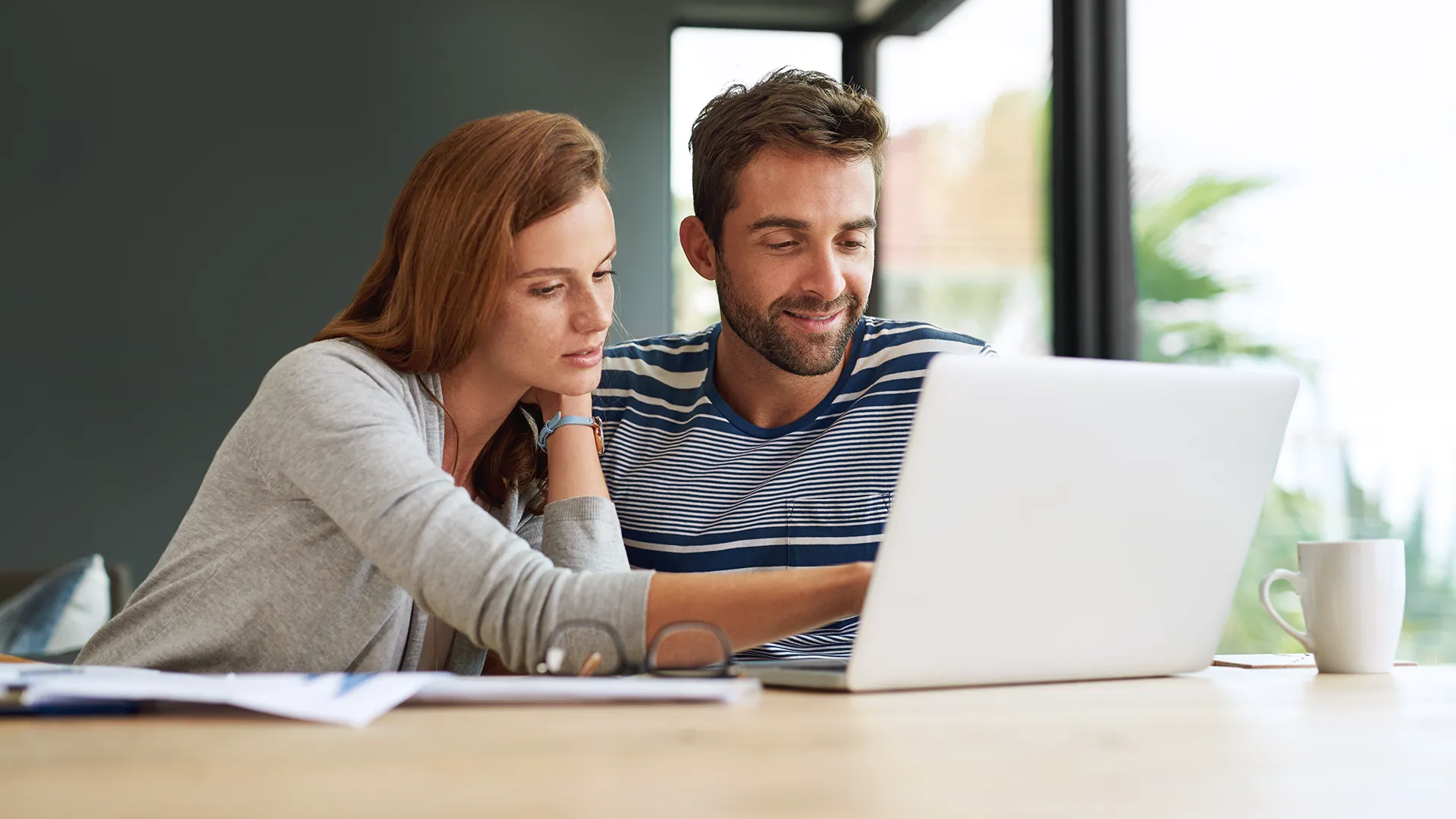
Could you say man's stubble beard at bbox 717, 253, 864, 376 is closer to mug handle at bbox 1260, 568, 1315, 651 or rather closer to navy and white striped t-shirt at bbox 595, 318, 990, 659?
navy and white striped t-shirt at bbox 595, 318, 990, 659

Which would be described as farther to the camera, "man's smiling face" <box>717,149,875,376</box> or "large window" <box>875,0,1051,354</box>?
"large window" <box>875,0,1051,354</box>

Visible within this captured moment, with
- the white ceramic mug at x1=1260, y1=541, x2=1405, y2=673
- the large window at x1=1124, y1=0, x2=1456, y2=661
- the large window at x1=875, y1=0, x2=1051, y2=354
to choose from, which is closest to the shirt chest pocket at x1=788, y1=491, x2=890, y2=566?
the white ceramic mug at x1=1260, y1=541, x2=1405, y2=673

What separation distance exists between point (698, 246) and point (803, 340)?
1.04ft

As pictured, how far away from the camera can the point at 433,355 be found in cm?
140

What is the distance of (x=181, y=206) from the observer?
387 cm

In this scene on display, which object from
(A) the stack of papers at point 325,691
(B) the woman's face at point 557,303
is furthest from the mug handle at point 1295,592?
(B) the woman's face at point 557,303

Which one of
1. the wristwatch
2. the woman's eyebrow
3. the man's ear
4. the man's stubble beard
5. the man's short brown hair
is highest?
the man's short brown hair

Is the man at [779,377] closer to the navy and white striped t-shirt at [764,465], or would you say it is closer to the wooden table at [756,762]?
the navy and white striped t-shirt at [764,465]

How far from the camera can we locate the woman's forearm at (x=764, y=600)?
1.06 meters

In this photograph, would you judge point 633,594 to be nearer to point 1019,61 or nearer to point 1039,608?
point 1039,608

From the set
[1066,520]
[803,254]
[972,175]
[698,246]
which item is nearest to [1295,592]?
[1066,520]

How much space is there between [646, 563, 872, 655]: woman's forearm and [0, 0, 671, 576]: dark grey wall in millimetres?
2949

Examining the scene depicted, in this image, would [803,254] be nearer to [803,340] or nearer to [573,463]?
[803,340]

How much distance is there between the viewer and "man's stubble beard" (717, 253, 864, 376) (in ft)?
5.94
